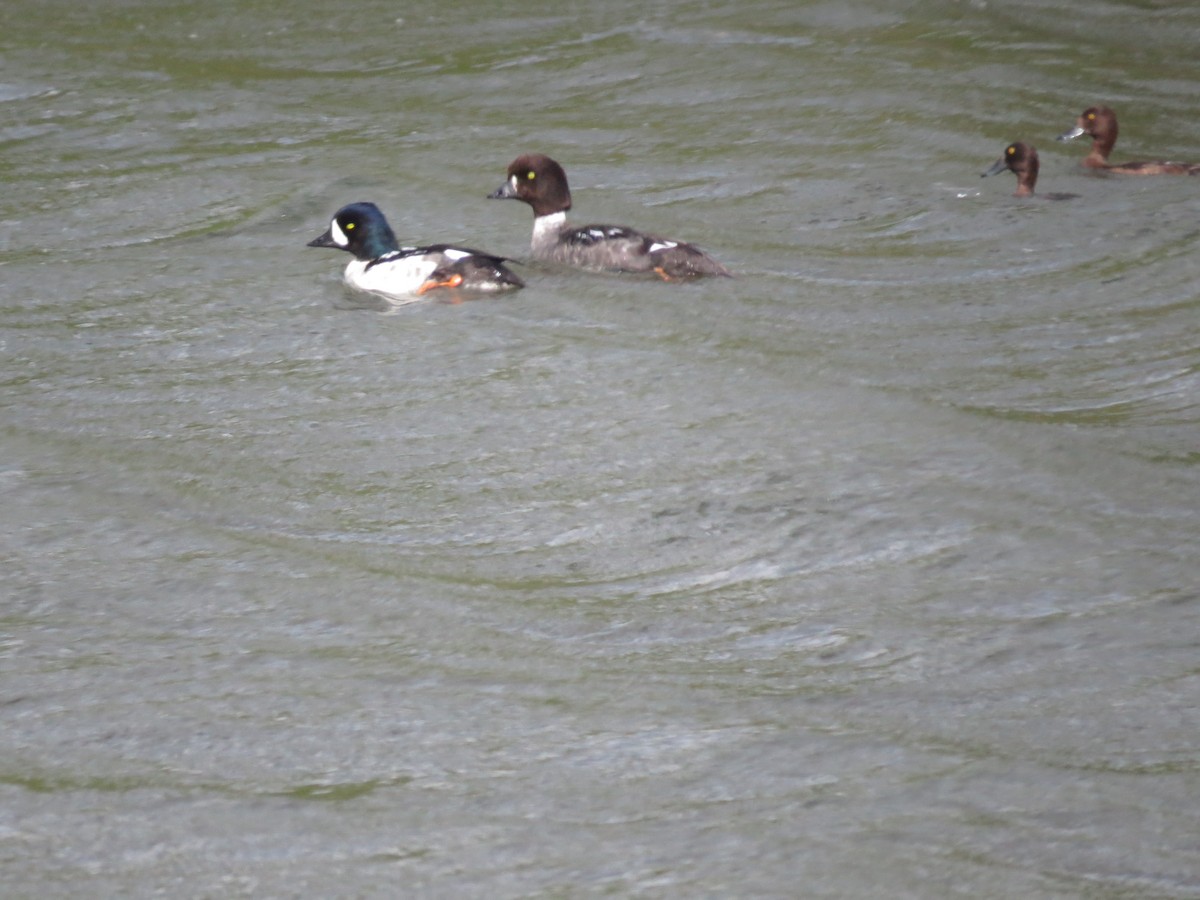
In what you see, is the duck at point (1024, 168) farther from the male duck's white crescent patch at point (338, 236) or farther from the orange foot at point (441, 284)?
the male duck's white crescent patch at point (338, 236)

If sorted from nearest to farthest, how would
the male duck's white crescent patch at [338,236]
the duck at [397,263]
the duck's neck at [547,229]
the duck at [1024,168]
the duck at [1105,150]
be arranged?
the duck at [397,263] < the male duck's white crescent patch at [338,236] < the duck's neck at [547,229] < the duck at [1024,168] < the duck at [1105,150]

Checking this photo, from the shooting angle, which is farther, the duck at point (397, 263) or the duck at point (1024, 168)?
the duck at point (1024, 168)

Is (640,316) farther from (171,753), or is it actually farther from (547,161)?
(171,753)

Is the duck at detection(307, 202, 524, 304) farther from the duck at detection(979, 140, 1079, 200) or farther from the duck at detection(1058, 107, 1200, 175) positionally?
the duck at detection(1058, 107, 1200, 175)

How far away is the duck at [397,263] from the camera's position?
8.54 m

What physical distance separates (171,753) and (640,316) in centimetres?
407

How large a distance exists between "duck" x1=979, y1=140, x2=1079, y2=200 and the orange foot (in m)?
3.64

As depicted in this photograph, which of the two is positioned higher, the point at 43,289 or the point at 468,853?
the point at 43,289

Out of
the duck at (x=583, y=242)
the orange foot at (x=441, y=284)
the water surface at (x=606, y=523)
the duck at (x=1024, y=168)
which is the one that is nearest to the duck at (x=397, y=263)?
the orange foot at (x=441, y=284)

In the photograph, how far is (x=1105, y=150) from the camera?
11.2 metres

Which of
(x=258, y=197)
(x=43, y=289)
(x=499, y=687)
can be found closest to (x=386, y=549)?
(x=499, y=687)

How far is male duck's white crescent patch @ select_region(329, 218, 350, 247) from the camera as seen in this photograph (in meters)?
9.03

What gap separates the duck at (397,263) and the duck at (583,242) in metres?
0.41

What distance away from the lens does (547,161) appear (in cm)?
950
